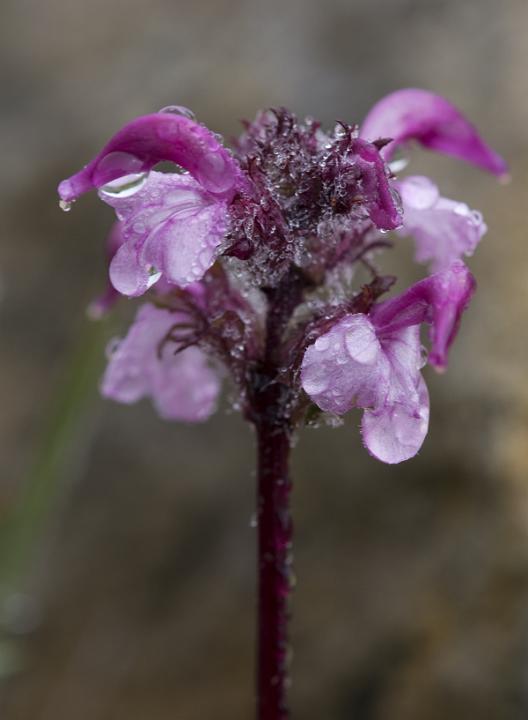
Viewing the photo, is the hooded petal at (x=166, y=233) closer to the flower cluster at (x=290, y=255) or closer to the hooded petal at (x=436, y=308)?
the flower cluster at (x=290, y=255)

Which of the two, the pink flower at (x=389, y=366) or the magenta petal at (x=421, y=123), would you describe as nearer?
the pink flower at (x=389, y=366)

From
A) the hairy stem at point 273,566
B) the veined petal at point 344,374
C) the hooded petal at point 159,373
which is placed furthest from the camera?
the hooded petal at point 159,373

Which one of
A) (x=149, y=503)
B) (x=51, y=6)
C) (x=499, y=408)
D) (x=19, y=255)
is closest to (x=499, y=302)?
(x=499, y=408)

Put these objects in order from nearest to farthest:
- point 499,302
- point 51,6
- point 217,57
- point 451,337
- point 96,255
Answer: point 451,337
point 499,302
point 96,255
point 217,57
point 51,6

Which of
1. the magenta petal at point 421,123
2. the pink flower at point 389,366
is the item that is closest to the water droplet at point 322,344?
the pink flower at point 389,366

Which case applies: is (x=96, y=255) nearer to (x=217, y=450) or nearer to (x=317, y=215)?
(x=217, y=450)
